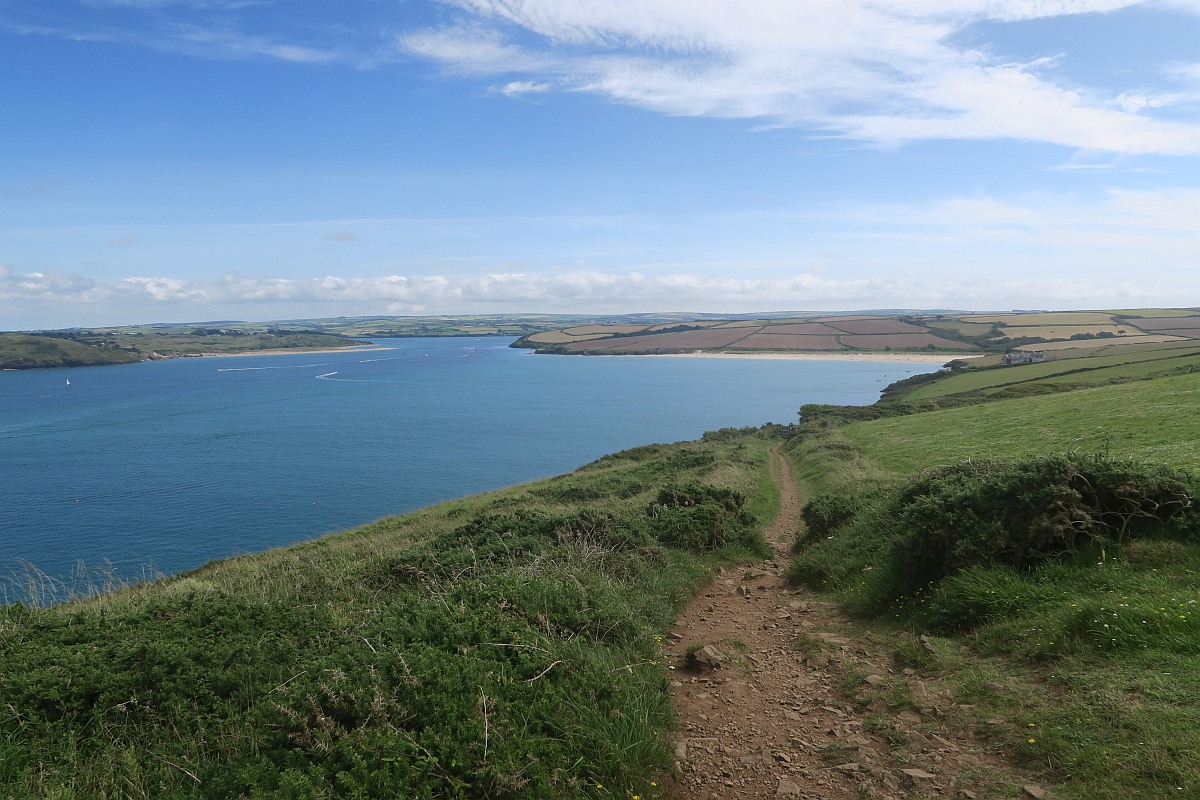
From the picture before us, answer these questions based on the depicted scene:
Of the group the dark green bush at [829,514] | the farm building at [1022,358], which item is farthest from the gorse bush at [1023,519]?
the farm building at [1022,358]

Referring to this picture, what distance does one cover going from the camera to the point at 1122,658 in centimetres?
605

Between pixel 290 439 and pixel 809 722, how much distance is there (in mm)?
75074

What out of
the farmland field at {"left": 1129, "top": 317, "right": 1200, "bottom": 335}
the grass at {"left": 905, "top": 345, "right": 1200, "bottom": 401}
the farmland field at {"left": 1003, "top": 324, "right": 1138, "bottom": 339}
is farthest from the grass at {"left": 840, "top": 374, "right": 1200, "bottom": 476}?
the farmland field at {"left": 1003, "top": 324, "right": 1138, "bottom": 339}

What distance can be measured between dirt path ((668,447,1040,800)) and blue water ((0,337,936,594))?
104 ft

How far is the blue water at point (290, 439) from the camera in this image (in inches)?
1604

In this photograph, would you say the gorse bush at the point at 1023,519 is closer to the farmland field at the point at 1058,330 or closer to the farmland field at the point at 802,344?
the farmland field at the point at 1058,330

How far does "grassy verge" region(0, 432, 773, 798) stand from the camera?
4.75 meters

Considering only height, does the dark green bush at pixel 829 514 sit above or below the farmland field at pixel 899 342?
below

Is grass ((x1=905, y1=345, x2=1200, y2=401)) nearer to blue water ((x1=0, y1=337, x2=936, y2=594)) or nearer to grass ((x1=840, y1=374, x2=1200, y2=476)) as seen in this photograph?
blue water ((x1=0, y1=337, x2=936, y2=594))

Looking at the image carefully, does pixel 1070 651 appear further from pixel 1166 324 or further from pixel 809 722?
pixel 1166 324

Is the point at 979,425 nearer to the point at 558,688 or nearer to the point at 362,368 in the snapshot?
the point at 558,688

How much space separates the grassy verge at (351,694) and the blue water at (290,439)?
2796 cm

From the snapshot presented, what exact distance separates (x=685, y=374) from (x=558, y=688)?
146789 millimetres

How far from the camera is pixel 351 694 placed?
16.7 feet
